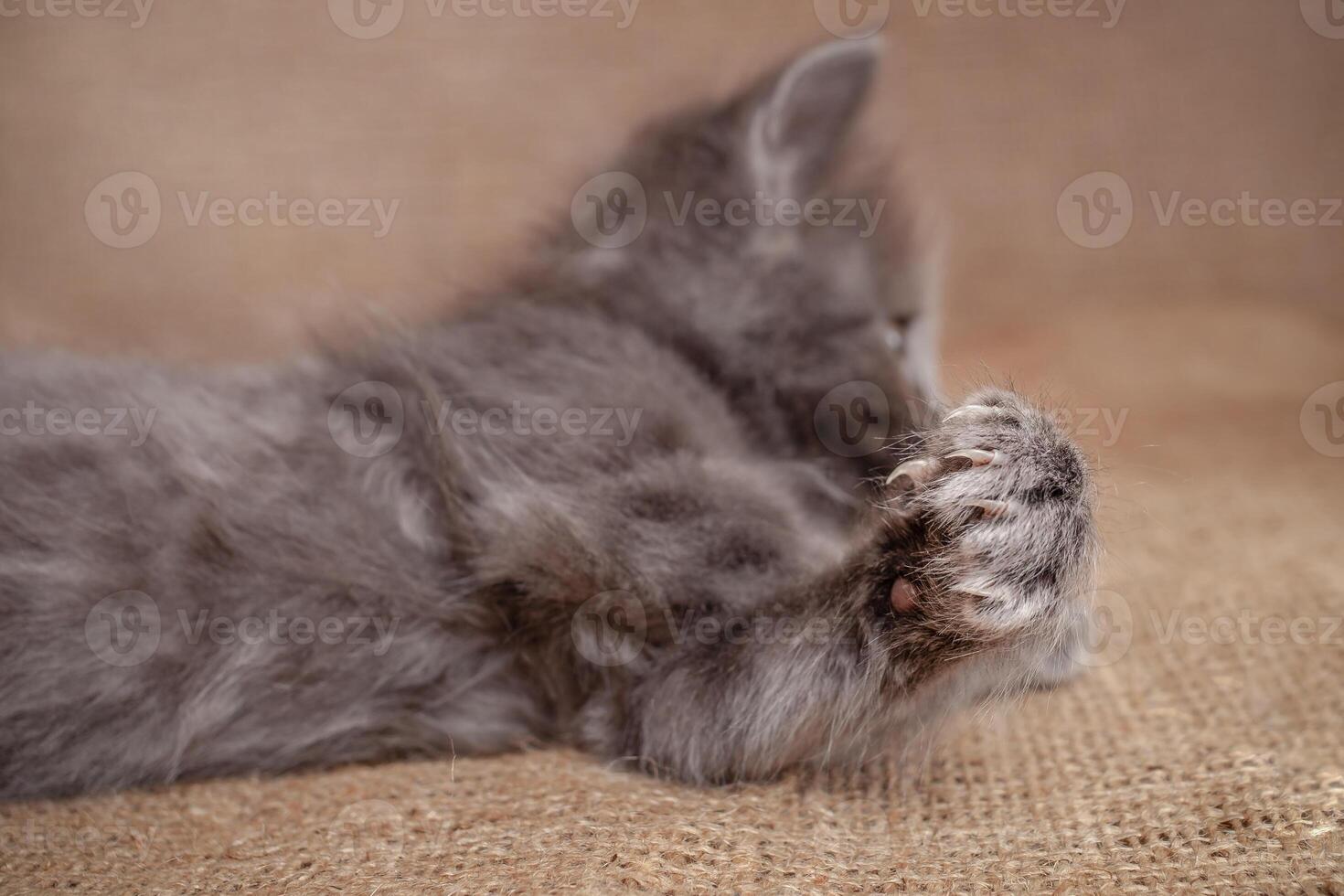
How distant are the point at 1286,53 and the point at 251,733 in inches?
110

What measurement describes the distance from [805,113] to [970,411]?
Answer: 0.67 metres

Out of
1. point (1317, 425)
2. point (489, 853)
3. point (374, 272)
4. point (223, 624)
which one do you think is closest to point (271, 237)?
point (374, 272)

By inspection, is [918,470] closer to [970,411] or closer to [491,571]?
[970,411]

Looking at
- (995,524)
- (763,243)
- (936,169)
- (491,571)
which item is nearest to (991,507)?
(995,524)

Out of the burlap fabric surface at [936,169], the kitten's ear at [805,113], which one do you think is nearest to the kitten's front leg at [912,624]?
the kitten's ear at [805,113]

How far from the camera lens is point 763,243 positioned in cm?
153

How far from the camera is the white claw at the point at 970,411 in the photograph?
1.12 m

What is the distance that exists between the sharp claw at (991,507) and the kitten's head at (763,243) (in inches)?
14.3

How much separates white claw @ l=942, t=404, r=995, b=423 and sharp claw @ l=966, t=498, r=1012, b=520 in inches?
4.5

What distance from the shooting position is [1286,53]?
2.76 m

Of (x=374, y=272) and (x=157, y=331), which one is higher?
(x=374, y=272)

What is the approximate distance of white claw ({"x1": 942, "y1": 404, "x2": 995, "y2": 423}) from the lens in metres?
1.12

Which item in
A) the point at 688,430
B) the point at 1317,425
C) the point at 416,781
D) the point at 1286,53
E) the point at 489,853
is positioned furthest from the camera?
the point at 1286,53

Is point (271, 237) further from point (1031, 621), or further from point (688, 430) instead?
point (1031, 621)
